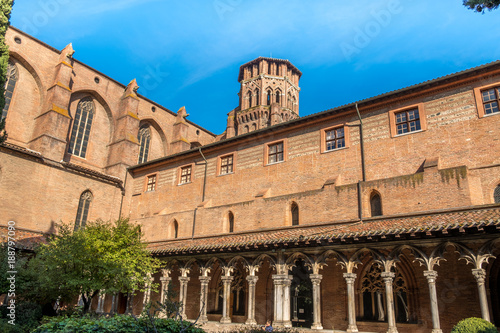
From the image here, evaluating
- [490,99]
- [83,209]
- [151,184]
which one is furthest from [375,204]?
[83,209]

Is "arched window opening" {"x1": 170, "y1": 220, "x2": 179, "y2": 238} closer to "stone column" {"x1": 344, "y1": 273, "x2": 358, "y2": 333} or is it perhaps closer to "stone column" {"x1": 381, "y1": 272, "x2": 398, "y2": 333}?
"stone column" {"x1": 344, "y1": 273, "x2": 358, "y2": 333}

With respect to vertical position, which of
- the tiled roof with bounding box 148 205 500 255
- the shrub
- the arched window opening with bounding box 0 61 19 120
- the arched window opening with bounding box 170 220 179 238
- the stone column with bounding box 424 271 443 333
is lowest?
the shrub

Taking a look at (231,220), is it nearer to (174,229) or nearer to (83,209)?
(174,229)

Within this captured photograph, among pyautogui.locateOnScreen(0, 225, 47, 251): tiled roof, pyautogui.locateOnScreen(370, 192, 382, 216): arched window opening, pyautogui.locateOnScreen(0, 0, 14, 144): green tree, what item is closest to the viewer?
pyautogui.locateOnScreen(370, 192, 382, 216): arched window opening

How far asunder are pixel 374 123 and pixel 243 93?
1523 inches

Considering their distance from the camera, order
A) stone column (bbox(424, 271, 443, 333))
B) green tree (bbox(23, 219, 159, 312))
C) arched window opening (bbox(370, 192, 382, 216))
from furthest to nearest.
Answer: arched window opening (bbox(370, 192, 382, 216))
green tree (bbox(23, 219, 159, 312))
stone column (bbox(424, 271, 443, 333))

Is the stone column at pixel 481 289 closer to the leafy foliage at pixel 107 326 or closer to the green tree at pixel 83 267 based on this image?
the leafy foliage at pixel 107 326

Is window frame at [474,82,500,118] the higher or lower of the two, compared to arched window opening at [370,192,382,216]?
higher

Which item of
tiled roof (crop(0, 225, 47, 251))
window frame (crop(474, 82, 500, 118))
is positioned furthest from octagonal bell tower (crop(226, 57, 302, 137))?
window frame (crop(474, 82, 500, 118))

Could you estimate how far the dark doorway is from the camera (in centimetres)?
2066

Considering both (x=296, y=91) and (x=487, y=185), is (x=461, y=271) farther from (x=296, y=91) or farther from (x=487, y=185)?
(x=296, y=91)

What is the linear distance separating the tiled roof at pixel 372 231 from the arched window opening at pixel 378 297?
2380 mm

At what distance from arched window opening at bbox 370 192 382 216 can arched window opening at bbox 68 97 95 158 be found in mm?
25588

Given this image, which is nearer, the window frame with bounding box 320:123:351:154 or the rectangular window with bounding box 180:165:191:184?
the window frame with bounding box 320:123:351:154
